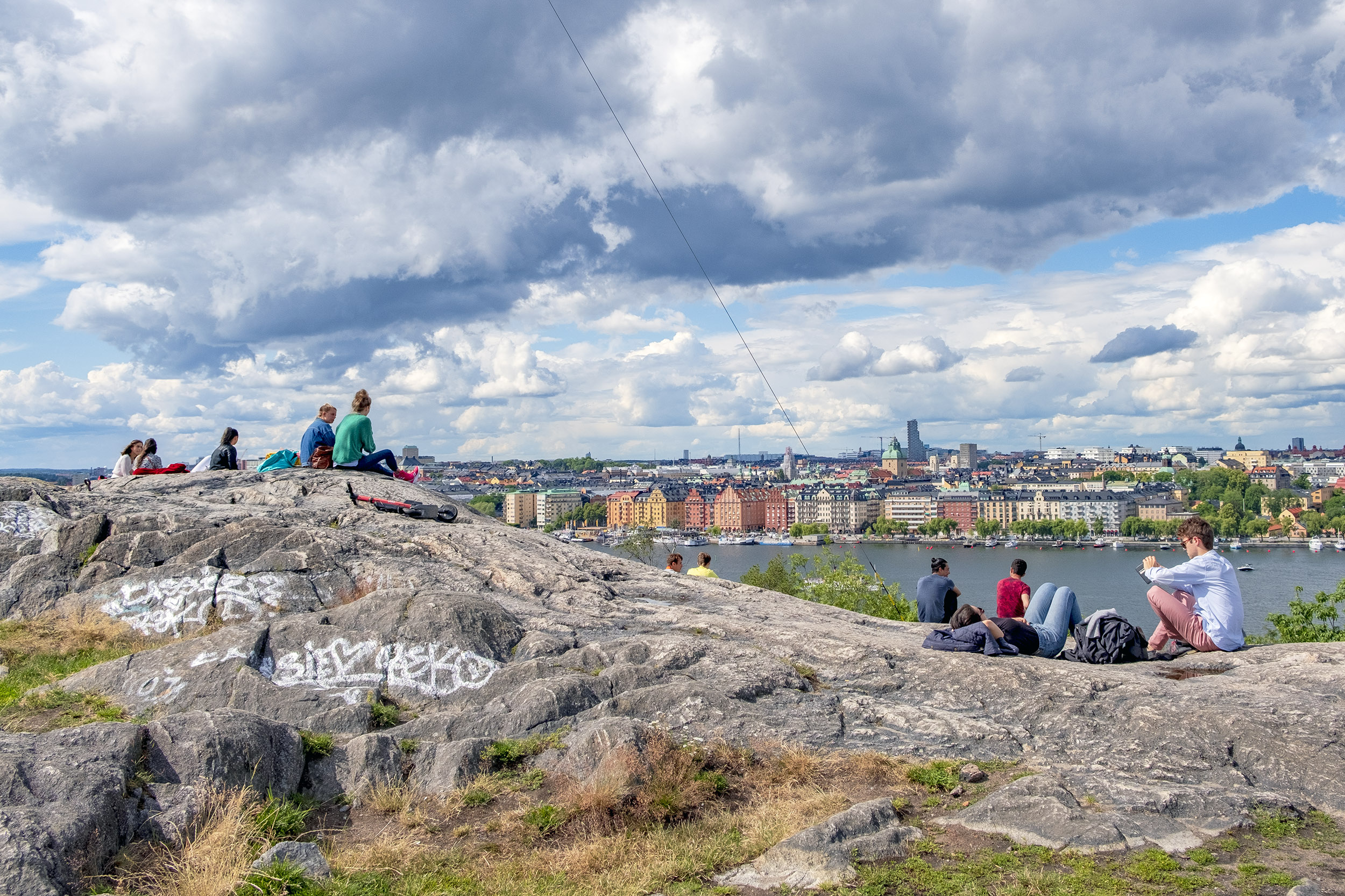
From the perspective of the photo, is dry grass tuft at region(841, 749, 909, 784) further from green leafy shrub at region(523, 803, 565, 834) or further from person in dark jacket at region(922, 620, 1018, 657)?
person in dark jacket at region(922, 620, 1018, 657)

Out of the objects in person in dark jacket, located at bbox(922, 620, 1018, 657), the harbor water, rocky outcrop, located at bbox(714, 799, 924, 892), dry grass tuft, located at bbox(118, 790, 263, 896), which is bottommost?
the harbor water

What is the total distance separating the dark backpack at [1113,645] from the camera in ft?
26.0

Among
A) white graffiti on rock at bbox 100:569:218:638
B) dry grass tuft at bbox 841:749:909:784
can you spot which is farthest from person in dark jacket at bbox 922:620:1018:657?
white graffiti on rock at bbox 100:569:218:638

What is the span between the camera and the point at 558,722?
624 cm

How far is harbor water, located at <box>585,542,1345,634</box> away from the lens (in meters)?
48.6

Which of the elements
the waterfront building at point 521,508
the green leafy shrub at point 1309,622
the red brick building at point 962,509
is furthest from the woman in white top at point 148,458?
the red brick building at point 962,509

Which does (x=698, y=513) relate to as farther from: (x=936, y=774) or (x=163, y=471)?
(x=936, y=774)

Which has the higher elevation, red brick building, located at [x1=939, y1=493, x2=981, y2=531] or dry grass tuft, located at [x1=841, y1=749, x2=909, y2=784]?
dry grass tuft, located at [x1=841, y1=749, x2=909, y2=784]

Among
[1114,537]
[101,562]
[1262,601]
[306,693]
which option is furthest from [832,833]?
[1114,537]

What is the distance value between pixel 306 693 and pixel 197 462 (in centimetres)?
859

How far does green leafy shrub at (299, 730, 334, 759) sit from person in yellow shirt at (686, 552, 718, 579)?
19.0 ft

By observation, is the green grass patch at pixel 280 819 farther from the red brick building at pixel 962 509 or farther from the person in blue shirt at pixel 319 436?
the red brick building at pixel 962 509

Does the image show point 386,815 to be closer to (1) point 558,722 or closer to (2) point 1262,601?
(1) point 558,722

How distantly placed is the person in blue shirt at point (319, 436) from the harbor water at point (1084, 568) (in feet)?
50.9
